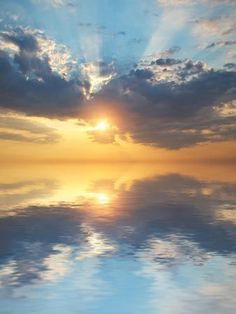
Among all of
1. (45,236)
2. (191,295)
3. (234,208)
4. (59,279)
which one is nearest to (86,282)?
(59,279)

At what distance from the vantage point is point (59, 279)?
18781mm

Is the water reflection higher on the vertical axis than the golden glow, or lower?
lower

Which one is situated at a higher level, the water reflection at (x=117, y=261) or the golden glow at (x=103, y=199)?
the golden glow at (x=103, y=199)

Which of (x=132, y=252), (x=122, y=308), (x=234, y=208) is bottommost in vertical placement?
(x=122, y=308)

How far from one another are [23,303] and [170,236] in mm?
14345

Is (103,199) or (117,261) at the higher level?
Result: (103,199)

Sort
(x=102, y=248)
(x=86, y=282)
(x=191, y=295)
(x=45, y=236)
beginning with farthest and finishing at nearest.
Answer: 1. (x=45, y=236)
2. (x=102, y=248)
3. (x=86, y=282)
4. (x=191, y=295)

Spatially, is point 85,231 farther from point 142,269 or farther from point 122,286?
point 122,286

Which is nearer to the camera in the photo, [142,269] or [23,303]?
[23,303]

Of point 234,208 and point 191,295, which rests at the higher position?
point 234,208

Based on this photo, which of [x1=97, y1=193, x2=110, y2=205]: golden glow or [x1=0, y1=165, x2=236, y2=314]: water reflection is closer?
[x1=0, y1=165, x2=236, y2=314]: water reflection

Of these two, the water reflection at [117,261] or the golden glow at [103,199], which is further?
the golden glow at [103,199]

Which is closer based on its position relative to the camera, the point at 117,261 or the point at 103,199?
the point at 117,261

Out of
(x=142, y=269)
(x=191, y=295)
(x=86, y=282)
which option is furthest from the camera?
(x=142, y=269)
